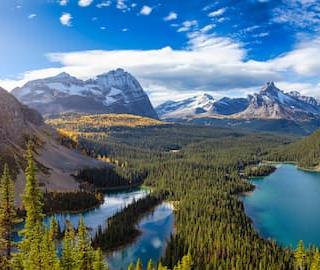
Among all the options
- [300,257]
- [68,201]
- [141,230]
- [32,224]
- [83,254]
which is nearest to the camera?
[32,224]

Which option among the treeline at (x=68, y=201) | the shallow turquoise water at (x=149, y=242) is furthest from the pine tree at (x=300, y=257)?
the treeline at (x=68, y=201)

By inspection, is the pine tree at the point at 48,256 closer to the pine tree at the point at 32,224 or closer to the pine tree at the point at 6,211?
the pine tree at the point at 32,224

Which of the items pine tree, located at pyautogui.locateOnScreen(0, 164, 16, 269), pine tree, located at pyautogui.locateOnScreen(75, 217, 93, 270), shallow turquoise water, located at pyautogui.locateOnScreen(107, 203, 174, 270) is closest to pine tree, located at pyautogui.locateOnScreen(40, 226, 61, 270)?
pine tree, located at pyautogui.locateOnScreen(0, 164, 16, 269)

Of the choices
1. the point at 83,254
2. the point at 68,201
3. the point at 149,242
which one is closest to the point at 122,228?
the point at 149,242

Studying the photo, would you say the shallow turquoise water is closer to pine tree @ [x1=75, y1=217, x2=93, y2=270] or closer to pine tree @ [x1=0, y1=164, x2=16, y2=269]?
pine tree @ [x1=75, y1=217, x2=93, y2=270]

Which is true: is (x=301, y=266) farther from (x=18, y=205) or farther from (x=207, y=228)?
(x=18, y=205)

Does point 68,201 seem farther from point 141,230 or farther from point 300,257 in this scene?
point 300,257
